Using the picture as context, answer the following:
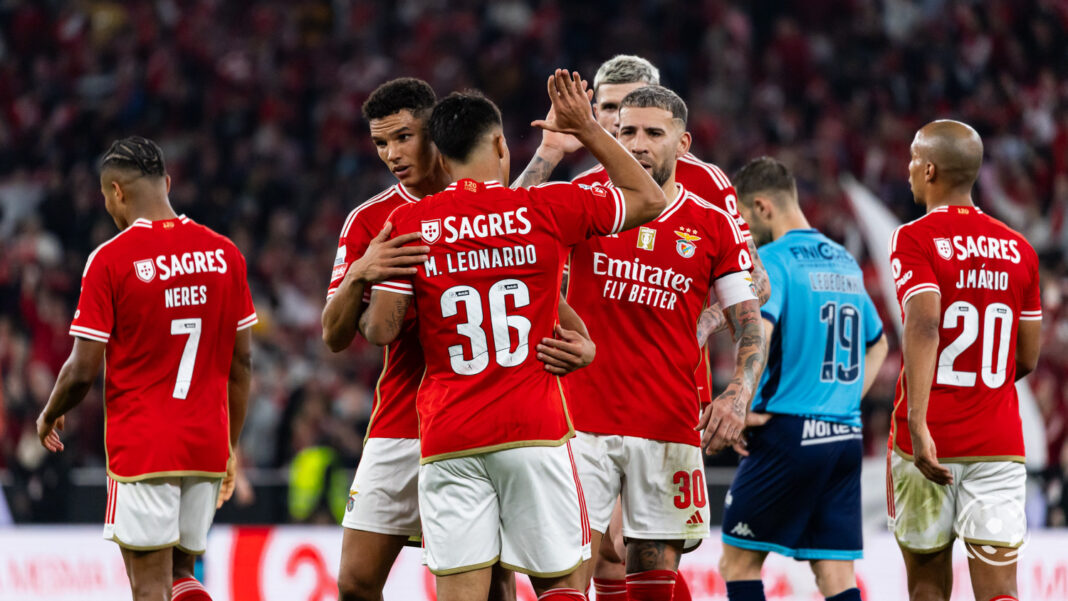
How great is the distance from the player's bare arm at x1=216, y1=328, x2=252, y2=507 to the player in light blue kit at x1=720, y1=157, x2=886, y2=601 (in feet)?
7.86

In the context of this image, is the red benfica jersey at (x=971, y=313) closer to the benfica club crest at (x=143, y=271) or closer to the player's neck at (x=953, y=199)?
the player's neck at (x=953, y=199)

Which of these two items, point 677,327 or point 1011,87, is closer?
point 677,327

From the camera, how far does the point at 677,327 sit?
16.9ft

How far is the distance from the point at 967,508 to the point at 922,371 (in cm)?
65

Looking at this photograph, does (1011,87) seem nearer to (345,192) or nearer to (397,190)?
(345,192)

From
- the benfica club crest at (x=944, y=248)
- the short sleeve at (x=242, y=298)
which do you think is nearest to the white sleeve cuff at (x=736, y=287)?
the benfica club crest at (x=944, y=248)

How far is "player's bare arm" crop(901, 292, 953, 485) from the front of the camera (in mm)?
5227

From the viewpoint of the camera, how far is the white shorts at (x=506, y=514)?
4.30 m

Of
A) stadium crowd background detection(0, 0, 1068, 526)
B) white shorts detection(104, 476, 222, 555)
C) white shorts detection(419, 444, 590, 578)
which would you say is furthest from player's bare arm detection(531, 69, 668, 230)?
stadium crowd background detection(0, 0, 1068, 526)

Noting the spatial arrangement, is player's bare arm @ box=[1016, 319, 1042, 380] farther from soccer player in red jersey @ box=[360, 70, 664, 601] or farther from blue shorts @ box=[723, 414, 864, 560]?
soccer player in red jersey @ box=[360, 70, 664, 601]

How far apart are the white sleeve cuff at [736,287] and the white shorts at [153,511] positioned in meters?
2.38

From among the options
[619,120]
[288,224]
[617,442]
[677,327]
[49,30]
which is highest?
[49,30]

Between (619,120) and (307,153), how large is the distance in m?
11.9

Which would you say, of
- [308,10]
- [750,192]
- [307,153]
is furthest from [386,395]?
[308,10]
